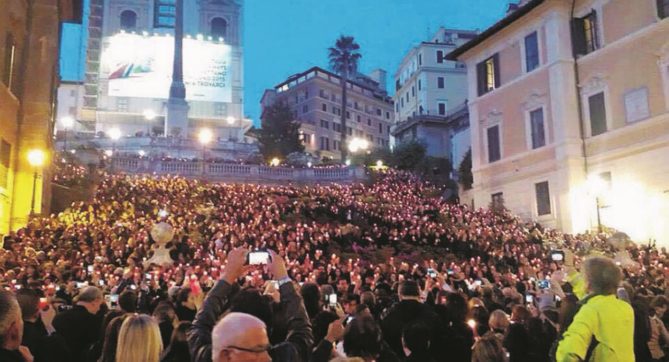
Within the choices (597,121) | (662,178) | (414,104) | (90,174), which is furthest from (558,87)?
(414,104)

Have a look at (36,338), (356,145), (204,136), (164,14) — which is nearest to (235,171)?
(204,136)

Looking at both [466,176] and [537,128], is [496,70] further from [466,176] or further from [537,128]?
[466,176]

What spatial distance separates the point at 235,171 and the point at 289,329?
35.9 metres

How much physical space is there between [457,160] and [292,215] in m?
29.9

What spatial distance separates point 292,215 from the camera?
25828 millimetres

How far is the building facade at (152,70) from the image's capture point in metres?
71.6

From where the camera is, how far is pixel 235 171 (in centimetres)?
3894

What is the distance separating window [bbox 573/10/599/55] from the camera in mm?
28906

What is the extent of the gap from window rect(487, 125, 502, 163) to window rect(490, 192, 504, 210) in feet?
6.77

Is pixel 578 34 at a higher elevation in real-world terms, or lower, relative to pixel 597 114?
higher

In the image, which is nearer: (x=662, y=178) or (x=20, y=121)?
(x=20, y=121)

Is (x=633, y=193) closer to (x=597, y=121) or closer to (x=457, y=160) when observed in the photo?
(x=597, y=121)

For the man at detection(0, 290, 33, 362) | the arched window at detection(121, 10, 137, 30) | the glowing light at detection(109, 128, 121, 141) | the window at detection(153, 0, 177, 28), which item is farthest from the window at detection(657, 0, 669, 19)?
the arched window at detection(121, 10, 137, 30)

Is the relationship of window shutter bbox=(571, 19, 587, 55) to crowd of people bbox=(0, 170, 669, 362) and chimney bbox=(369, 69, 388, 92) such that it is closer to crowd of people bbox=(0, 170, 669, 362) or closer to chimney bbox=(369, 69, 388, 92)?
crowd of people bbox=(0, 170, 669, 362)
